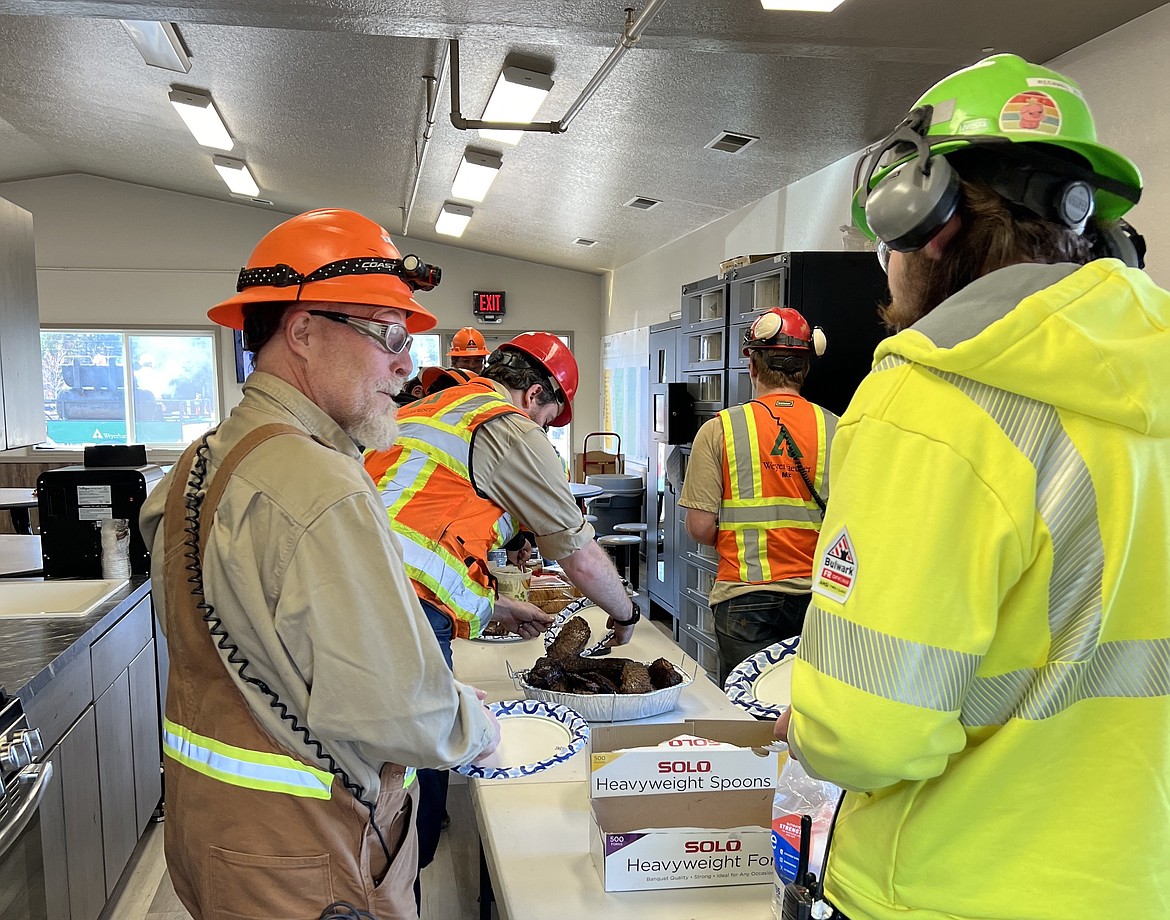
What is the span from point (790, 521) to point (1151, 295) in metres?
1.97

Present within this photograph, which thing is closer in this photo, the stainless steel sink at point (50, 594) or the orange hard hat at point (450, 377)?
the orange hard hat at point (450, 377)

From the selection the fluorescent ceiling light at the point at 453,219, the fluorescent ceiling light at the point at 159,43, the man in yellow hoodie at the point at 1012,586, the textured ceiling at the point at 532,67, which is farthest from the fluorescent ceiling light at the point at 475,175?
the man in yellow hoodie at the point at 1012,586

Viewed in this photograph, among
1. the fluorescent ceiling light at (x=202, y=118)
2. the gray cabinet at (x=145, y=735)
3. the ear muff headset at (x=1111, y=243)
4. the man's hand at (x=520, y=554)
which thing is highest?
the fluorescent ceiling light at (x=202, y=118)

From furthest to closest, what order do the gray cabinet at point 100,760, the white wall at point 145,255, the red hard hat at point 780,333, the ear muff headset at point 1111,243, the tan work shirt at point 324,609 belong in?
1. the white wall at point 145,255
2. the red hard hat at point 780,333
3. the gray cabinet at point 100,760
4. the tan work shirt at point 324,609
5. the ear muff headset at point 1111,243

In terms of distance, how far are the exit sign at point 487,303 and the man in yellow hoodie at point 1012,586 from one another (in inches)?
354

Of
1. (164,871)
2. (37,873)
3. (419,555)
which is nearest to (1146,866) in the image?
(419,555)

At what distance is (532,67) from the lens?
405 cm

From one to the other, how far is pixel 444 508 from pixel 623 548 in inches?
178

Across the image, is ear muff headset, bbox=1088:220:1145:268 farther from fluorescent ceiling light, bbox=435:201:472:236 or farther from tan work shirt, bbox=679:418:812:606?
fluorescent ceiling light, bbox=435:201:472:236

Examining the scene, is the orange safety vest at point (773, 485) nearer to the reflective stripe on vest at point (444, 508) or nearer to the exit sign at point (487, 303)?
the reflective stripe on vest at point (444, 508)

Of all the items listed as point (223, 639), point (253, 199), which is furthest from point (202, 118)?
point (223, 639)

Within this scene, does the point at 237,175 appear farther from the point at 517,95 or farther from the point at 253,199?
the point at 517,95

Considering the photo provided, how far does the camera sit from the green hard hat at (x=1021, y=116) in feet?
3.08

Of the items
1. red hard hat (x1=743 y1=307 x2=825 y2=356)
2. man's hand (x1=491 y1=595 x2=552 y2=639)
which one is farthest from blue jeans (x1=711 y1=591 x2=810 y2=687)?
red hard hat (x1=743 y1=307 x2=825 y2=356)
